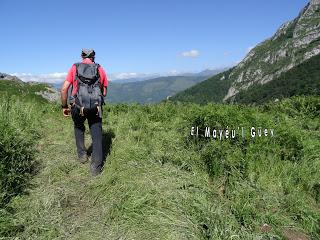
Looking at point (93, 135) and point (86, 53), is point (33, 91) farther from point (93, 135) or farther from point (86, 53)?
point (93, 135)

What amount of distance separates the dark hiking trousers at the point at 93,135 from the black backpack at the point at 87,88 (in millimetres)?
209

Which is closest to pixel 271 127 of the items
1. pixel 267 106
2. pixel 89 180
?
pixel 89 180

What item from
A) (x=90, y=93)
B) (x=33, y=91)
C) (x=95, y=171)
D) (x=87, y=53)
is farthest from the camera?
(x=33, y=91)

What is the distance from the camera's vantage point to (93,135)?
25.8 feet

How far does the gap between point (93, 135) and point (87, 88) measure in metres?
1.02

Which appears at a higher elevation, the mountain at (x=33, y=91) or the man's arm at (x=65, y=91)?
the man's arm at (x=65, y=91)

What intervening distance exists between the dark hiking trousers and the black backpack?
0.21 m

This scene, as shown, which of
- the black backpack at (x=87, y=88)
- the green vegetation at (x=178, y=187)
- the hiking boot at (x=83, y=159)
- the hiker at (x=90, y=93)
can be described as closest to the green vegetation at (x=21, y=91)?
the hiking boot at (x=83, y=159)

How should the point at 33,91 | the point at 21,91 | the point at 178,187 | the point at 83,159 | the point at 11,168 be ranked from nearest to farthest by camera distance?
the point at 178,187 → the point at 11,168 → the point at 83,159 → the point at 21,91 → the point at 33,91

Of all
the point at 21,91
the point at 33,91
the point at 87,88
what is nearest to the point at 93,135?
the point at 87,88

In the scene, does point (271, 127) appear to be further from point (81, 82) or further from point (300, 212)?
point (81, 82)

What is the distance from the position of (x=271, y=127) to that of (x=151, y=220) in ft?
14.1

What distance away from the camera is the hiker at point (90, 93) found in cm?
754

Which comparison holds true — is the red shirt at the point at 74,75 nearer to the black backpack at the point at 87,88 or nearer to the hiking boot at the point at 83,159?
the black backpack at the point at 87,88
